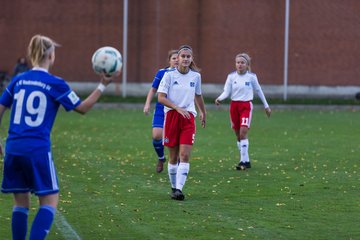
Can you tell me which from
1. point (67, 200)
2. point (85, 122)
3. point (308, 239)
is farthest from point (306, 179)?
point (85, 122)

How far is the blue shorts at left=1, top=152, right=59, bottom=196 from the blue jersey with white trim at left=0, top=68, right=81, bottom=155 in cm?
7

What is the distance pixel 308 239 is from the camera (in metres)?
10.2

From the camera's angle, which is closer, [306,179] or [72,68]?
[306,179]

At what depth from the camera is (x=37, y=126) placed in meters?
8.48

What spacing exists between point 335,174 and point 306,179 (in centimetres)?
97

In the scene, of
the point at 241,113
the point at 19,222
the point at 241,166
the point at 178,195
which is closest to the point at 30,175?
the point at 19,222

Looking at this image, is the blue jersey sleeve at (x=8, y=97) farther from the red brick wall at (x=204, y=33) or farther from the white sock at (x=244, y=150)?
the red brick wall at (x=204, y=33)

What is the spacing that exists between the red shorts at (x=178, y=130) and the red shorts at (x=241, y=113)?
418 cm

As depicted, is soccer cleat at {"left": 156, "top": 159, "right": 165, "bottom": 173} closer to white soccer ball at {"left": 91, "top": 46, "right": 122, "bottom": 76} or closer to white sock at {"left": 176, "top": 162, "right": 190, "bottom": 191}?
white sock at {"left": 176, "top": 162, "right": 190, "bottom": 191}

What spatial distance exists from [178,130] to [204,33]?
32885 millimetres

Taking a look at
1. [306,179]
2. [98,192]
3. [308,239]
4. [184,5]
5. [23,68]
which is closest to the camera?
[308,239]

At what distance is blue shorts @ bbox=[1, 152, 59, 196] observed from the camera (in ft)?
27.8

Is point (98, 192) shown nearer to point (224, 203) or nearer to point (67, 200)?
point (67, 200)

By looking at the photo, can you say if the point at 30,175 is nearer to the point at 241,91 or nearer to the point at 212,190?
the point at 212,190
